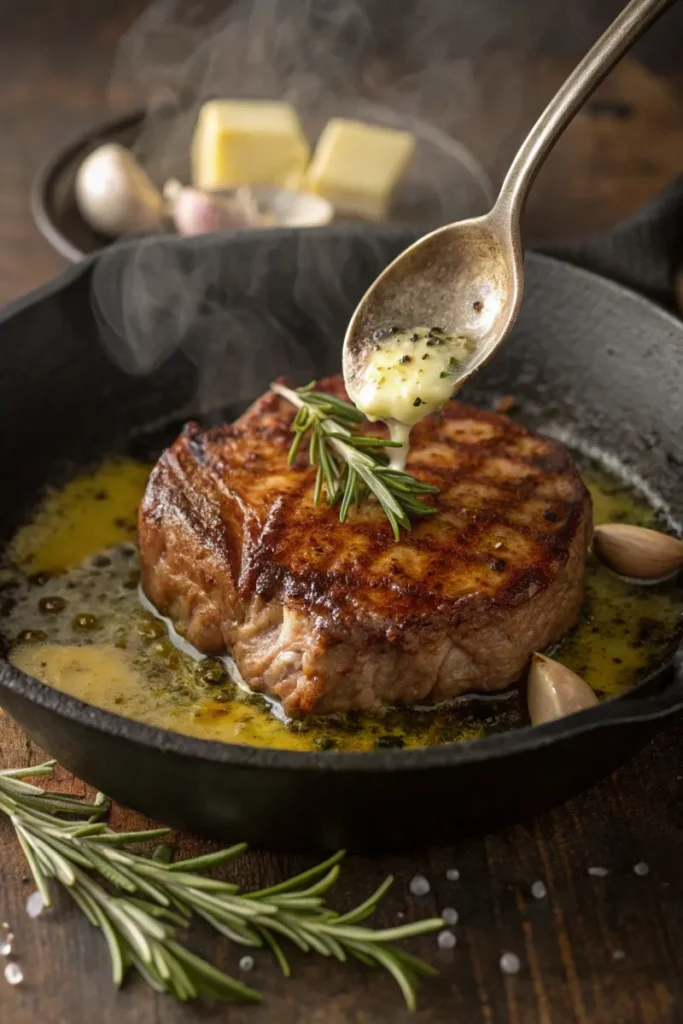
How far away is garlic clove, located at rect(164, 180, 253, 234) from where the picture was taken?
13.7 ft

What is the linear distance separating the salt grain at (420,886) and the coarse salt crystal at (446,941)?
0.10 m

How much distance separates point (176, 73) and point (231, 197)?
1.22 m

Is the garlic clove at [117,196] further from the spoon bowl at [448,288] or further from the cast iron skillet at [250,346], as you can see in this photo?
the spoon bowl at [448,288]

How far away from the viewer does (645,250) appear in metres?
3.57

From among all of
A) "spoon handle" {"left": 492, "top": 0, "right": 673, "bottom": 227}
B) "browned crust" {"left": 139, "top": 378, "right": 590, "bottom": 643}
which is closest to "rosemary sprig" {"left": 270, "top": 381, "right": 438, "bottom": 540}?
"browned crust" {"left": 139, "top": 378, "right": 590, "bottom": 643}

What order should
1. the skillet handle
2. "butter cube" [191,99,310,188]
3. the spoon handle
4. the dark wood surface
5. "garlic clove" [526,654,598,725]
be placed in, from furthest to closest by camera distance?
"butter cube" [191,99,310,188], the skillet handle, the spoon handle, "garlic clove" [526,654,598,725], the dark wood surface

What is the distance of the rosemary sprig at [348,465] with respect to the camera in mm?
2590

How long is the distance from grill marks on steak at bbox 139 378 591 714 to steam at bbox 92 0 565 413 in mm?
736

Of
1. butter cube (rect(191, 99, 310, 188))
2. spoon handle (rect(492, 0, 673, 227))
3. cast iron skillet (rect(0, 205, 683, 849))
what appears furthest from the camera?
butter cube (rect(191, 99, 310, 188))

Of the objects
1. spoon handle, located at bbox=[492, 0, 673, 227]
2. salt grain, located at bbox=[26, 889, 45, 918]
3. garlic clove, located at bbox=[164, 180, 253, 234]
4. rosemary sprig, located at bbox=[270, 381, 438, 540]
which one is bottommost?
salt grain, located at bbox=[26, 889, 45, 918]

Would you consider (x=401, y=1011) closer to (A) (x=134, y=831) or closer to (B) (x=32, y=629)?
(A) (x=134, y=831)

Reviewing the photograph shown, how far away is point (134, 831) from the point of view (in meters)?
2.34

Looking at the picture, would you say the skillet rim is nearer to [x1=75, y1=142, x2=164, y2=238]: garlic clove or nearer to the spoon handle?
the spoon handle

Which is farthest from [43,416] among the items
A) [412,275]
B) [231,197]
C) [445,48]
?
[445,48]
